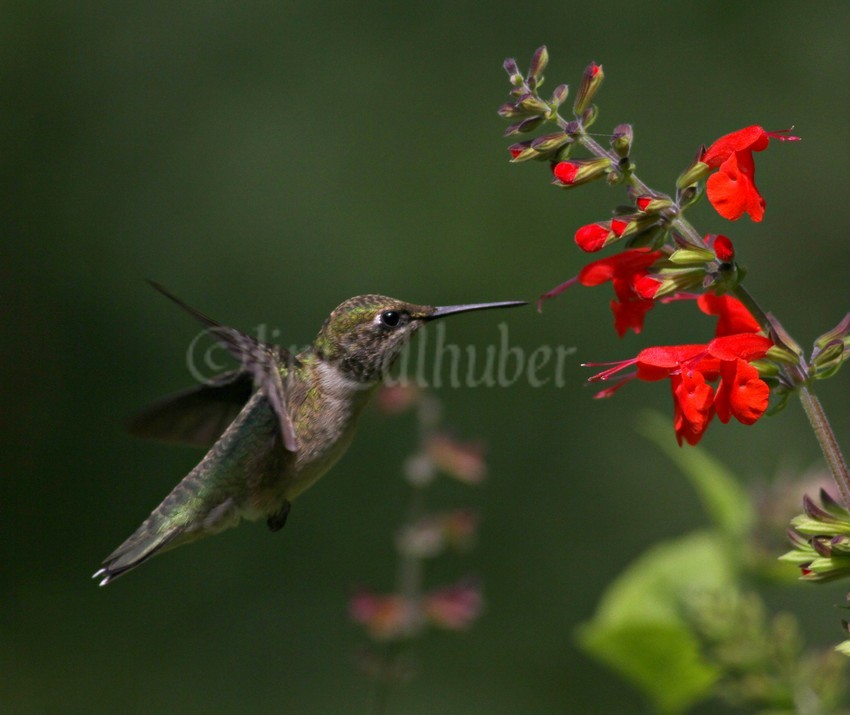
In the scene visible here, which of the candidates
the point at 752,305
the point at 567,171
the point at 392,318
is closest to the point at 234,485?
the point at 392,318

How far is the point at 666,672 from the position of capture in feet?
6.36

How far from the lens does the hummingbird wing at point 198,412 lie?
86.4 inches

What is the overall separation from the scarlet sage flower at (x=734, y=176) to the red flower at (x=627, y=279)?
111mm

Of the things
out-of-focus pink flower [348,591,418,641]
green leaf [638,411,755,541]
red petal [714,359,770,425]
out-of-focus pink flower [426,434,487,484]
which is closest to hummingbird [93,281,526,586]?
out-of-focus pink flower [348,591,418,641]

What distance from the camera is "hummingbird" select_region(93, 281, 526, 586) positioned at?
213 centimetres

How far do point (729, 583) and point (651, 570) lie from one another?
155mm

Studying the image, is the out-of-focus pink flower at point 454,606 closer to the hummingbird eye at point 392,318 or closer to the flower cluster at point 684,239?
the hummingbird eye at point 392,318

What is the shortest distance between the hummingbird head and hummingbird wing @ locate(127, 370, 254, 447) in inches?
9.3

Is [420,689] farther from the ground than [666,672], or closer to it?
closer to it

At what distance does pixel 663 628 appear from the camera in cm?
190

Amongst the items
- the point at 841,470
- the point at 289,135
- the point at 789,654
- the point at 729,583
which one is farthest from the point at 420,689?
the point at 841,470

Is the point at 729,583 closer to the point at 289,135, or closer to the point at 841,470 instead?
the point at 841,470

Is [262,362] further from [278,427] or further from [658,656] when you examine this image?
[658,656]

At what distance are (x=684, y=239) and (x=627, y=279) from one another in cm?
18
